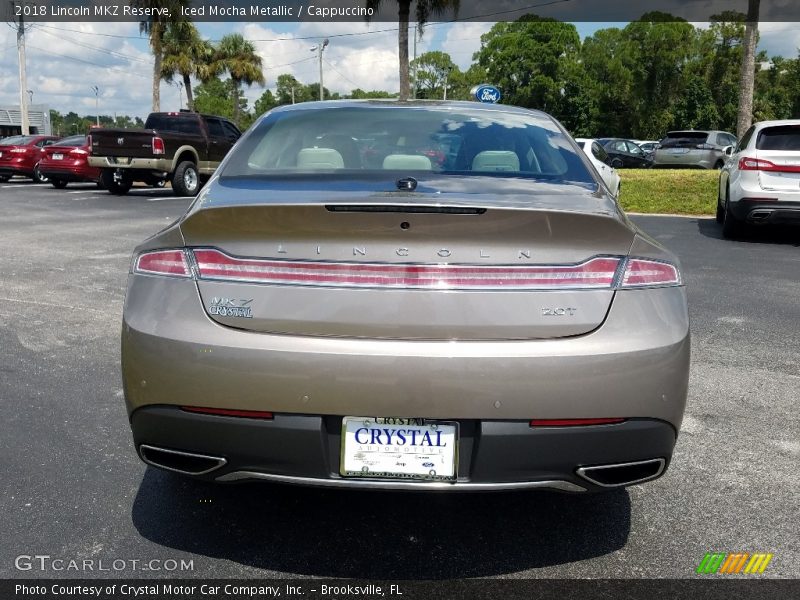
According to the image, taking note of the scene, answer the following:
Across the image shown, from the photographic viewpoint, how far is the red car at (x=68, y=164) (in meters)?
21.0

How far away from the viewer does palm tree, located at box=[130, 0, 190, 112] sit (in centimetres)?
3325

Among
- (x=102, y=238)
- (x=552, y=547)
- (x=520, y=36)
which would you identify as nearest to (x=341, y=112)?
(x=552, y=547)

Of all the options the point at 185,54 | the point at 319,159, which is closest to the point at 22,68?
the point at 185,54

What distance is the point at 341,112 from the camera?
3680 mm

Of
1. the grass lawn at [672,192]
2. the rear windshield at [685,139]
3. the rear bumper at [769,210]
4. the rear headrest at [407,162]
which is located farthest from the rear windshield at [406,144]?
the rear windshield at [685,139]

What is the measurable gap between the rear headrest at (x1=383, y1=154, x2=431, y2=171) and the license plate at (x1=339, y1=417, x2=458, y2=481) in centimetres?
120

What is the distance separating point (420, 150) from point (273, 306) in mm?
1285

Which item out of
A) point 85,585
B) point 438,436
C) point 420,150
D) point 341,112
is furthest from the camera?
point 341,112

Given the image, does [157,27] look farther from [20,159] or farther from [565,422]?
[565,422]

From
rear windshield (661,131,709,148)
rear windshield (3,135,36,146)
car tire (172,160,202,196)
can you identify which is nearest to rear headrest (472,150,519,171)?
car tire (172,160,202,196)

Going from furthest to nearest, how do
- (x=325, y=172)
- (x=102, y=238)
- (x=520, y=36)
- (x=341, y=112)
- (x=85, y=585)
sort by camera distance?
(x=520, y=36) → (x=102, y=238) → (x=341, y=112) → (x=325, y=172) → (x=85, y=585)

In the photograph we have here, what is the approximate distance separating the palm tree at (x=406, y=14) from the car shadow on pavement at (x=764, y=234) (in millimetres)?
11153

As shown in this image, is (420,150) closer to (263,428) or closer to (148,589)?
(263,428)

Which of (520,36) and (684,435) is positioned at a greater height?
(520,36)
